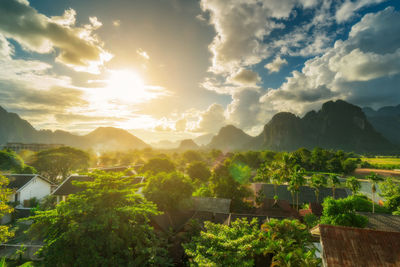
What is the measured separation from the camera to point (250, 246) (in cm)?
1345

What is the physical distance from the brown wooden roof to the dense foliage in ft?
7.26

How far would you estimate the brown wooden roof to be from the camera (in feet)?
39.6

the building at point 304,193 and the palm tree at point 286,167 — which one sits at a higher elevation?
the palm tree at point 286,167

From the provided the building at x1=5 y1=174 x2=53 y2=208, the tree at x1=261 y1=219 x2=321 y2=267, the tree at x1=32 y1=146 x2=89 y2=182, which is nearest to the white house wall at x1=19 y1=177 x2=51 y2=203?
the building at x1=5 y1=174 x2=53 y2=208

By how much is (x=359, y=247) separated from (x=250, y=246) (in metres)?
7.27

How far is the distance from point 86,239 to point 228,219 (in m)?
20.1

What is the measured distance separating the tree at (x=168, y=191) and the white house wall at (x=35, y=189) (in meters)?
24.8

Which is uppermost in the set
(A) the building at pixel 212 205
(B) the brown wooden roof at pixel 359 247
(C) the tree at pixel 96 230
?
(C) the tree at pixel 96 230

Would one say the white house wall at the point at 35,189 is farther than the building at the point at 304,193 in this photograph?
No

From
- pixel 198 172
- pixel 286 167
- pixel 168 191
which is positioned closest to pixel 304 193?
pixel 286 167

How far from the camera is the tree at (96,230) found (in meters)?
10.8

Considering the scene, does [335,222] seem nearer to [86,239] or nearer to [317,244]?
[317,244]

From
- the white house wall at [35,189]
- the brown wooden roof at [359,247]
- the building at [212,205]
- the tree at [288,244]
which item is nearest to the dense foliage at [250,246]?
the tree at [288,244]

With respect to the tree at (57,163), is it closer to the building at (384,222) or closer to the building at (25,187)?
the building at (25,187)
